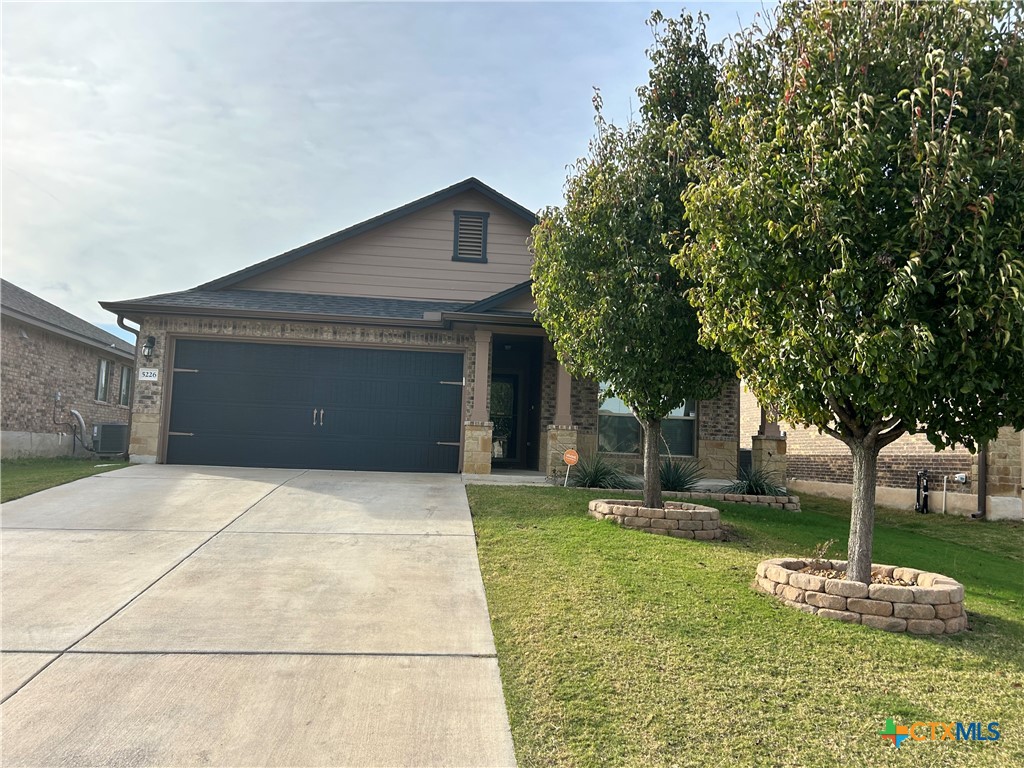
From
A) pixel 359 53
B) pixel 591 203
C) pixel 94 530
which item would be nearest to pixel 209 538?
pixel 94 530

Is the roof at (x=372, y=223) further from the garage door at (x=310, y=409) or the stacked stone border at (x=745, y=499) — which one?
the stacked stone border at (x=745, y=499)

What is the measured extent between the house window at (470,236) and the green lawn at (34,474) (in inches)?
299

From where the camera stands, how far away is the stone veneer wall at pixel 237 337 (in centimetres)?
1253

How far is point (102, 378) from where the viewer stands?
18500 millimetres

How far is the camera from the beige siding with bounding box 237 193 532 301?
14.6 m

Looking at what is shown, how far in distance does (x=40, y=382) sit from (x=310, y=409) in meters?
7.02

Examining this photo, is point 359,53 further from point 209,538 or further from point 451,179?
point 209,538

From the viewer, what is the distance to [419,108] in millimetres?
11859

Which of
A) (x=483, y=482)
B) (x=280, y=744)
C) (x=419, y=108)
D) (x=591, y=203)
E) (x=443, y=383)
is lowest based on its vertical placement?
(x=280, y=744)

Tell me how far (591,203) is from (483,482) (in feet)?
16.2

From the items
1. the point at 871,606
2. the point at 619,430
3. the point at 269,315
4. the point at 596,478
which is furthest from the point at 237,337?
the point at 871,606

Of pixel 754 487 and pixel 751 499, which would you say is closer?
pixel 751 499

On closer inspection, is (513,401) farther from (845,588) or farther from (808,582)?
(845,588)

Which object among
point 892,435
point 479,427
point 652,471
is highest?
point 892,435
